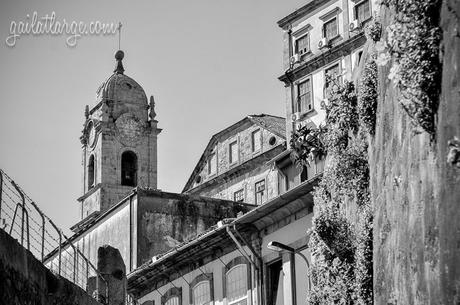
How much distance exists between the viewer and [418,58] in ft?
59.7

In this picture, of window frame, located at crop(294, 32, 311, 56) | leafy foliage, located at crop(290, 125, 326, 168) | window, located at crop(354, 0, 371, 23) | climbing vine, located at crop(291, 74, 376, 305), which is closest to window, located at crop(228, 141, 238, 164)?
window frame, located at crop(294, 32, 311, 56)

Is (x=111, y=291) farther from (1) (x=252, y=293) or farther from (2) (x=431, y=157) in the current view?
(2) (x=431, y=157)

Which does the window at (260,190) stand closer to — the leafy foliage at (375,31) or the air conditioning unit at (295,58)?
the air conditioning unit at (295,58)

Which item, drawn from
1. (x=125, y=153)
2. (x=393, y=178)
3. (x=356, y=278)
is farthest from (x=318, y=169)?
(x=125, y=153)

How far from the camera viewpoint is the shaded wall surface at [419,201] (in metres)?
16.7

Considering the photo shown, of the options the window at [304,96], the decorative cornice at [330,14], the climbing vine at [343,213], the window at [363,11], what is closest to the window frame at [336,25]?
the decorative cornice at [330,14]

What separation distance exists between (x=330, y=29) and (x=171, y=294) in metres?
14.2

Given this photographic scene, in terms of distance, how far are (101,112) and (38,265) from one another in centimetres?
4849

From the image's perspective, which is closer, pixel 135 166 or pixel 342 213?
pixel 342 213

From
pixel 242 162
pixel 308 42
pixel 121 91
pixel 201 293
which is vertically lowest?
pixel 201 293

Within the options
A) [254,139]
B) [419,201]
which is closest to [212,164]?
[254,139]

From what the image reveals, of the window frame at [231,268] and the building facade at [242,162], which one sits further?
the building facade at [242,162]

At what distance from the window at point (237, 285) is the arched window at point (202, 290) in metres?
1.04

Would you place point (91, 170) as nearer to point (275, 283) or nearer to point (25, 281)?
point (275, 283)
